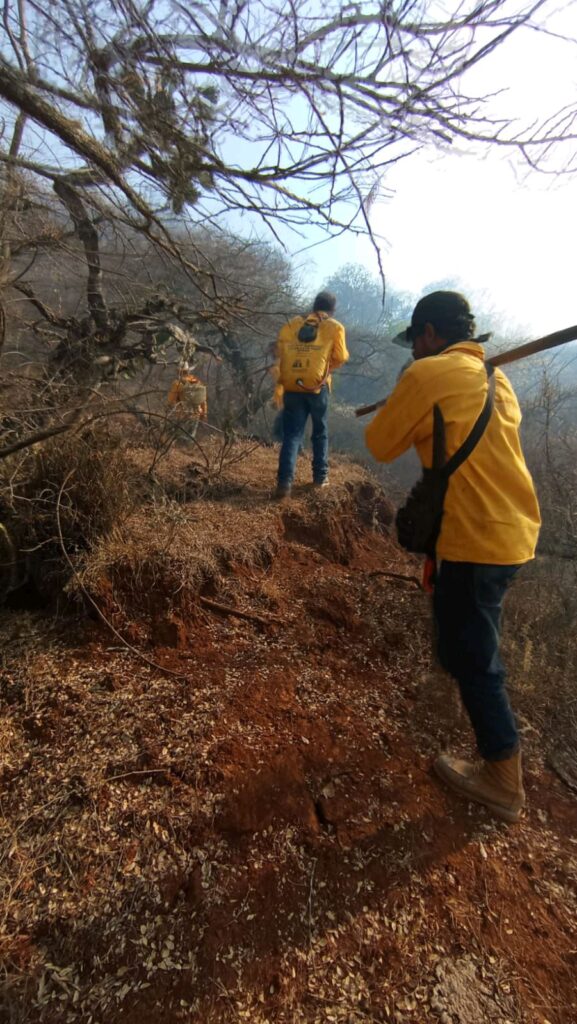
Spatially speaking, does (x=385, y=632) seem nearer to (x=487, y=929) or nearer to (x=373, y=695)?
(x=373, y=695)

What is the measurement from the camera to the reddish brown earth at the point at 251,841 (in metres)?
1.35

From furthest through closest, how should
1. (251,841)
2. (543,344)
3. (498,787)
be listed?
(543,344)
(498,787)
(251,841)

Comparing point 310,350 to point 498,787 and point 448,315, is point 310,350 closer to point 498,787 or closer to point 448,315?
point 448,315

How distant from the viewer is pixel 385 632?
307 centimetres

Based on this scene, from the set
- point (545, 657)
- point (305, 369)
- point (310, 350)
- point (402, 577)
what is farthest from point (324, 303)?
point (545, 657)

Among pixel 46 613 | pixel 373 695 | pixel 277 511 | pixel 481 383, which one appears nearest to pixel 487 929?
pixel 373 695

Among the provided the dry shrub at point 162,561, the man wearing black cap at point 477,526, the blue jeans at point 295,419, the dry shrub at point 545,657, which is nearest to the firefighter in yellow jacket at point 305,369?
the blue jeans at point 295,419

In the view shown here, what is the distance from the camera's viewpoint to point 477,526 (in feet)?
5.75

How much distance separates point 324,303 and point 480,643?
3.74 metres

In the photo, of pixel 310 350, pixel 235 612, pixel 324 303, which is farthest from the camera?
pixel 324 303

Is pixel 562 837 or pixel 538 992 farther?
pixel 562 837

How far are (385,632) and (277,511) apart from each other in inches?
64.1

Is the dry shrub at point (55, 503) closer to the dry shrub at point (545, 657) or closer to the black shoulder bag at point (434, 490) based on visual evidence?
the black shoulder bag at point (434, 490)

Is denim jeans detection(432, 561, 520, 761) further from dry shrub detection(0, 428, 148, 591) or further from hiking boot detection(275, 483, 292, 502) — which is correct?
hiking boot detection(275, 483, 292, 502)
